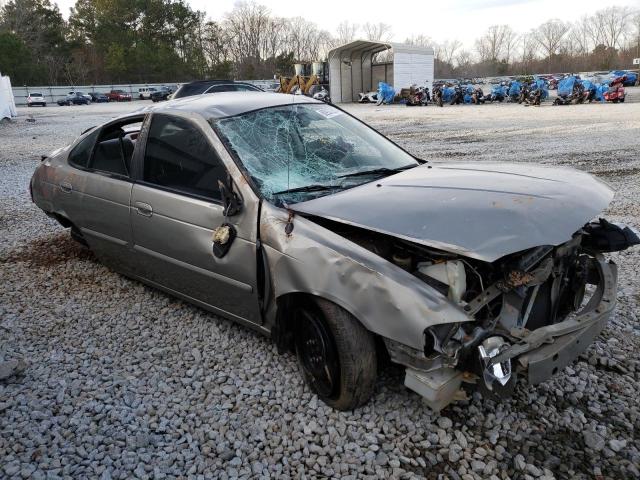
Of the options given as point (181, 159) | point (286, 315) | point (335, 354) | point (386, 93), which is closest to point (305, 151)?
point (181, 159)

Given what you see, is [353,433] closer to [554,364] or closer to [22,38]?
[554,364]

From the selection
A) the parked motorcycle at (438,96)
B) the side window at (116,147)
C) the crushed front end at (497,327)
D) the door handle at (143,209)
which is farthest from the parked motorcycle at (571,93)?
the door handle at (143,209)

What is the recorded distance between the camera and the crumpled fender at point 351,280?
2.15 metres

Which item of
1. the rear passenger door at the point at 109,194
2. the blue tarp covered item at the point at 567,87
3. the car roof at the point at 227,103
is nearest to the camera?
the car roof at the point at 227,103

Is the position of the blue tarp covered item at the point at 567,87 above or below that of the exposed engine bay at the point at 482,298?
above

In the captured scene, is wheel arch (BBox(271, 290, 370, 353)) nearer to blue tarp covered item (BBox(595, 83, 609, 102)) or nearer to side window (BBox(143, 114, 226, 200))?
side window (BBox(143, 114, 226, 200))

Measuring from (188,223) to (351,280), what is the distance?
→ 1260 millimetres

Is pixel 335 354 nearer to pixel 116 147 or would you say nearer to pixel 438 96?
pixel 116 147

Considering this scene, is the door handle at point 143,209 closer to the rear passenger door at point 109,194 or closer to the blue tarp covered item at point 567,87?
the rear passenger door at point 109,194

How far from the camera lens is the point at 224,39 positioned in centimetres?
8081

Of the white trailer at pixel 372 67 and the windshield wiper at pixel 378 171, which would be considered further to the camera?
the white trailer at pixel 372 67

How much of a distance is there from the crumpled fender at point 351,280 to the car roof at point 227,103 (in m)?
0.95

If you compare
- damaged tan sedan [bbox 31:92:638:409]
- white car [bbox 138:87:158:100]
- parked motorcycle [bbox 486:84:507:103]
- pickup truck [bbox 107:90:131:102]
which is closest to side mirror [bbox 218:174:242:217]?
damaged tan sedan [bbox 31:92:638:409]

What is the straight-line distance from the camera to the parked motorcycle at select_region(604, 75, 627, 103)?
25078mm
